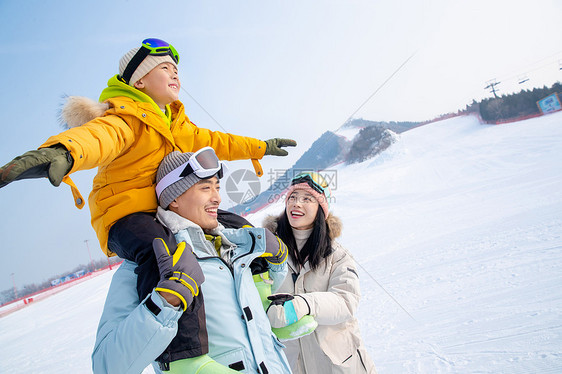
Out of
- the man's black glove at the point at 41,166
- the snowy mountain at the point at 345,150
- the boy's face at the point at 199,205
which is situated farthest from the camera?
the snowy mountain at the point at 345,150

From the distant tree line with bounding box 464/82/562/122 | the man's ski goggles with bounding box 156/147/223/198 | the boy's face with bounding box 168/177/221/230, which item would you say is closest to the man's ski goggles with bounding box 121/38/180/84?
the man's ski goggles with bounding box 156/147/223/198

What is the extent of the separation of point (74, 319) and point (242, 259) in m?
9.41

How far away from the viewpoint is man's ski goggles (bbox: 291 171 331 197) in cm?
260

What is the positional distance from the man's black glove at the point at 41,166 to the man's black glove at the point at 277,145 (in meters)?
1.50

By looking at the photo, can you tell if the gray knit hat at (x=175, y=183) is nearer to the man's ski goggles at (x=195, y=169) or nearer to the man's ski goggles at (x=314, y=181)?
the man's ski goggles at (x=195, y=169)

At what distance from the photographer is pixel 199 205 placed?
1.59 m

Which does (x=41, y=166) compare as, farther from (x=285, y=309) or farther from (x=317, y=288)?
(x=317, y=288)

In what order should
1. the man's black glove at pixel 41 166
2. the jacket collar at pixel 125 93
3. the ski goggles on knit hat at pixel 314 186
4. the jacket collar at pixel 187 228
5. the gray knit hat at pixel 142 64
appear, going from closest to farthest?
the man's black glove at pixel 41 166 < the jacket collar at pixel 187 228 < the jacket collar at pixel 125 93 < the gray knit hat at pixel 142 64 < the ski goggles on knit hat at pixel 314 186

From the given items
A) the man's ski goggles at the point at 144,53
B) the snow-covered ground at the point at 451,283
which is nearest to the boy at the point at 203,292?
the man's ski goggles at the point at 144,53

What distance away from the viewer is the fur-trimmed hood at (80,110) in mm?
1662

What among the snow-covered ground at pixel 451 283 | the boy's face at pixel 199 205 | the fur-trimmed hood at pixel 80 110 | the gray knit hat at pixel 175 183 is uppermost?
the fur-trimmed hood at pixel 80 110

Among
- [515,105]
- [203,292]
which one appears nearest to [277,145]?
[203,292]

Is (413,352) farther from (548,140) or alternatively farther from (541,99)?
(541,99)

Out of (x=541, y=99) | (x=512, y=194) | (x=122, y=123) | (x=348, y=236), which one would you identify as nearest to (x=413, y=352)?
(x=122, y=123)
